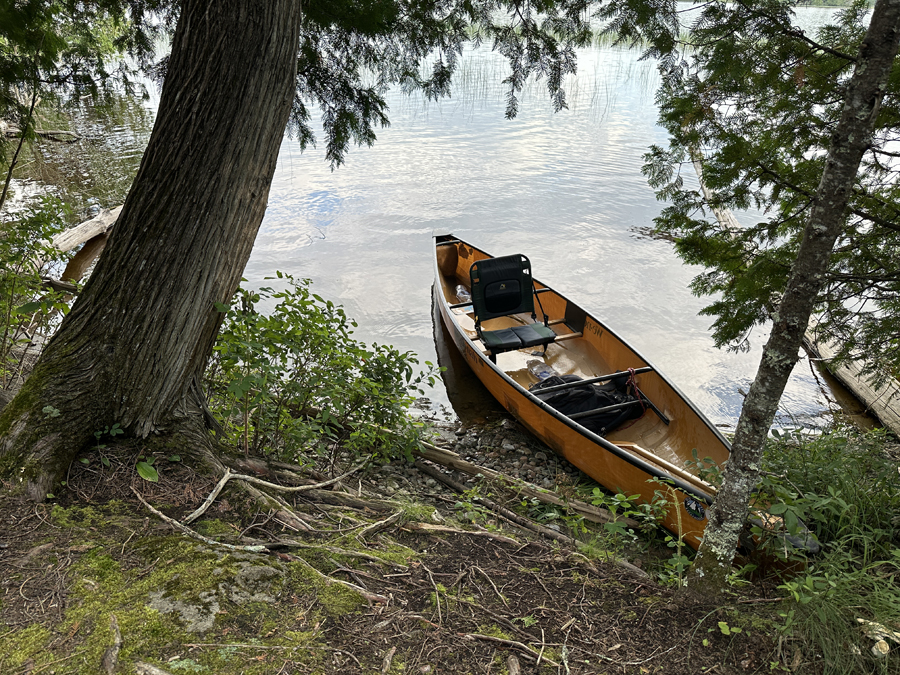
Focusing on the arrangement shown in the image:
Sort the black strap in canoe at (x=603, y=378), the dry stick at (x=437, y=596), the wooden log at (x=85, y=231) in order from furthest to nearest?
1. the wooden log at (x=85, y=231)
2. the black strap in canoe at (x=603, y=378)
3. the dry stick at (x=437, y=596)

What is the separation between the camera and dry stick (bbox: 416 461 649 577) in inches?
103

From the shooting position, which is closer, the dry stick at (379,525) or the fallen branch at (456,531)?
the dry stick at (379,525)

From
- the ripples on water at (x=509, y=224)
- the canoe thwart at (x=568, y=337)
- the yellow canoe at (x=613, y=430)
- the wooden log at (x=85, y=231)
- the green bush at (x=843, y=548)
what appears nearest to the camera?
the green bush at (x=843, y=548)

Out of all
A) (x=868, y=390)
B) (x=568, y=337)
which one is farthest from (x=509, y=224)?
(x=868, y=390)

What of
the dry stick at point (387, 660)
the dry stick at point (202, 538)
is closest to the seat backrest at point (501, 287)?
the dry stick at point (202, 538)

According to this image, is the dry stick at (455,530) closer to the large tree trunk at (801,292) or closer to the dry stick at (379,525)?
the dry stick at (379,525)

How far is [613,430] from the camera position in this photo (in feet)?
17.0

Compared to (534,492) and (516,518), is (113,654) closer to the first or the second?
(516,518)

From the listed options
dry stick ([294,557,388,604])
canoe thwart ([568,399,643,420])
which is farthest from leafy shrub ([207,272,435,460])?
canoe thwart ([568,399,643,420])

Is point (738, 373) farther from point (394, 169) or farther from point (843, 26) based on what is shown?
point (394, 169)

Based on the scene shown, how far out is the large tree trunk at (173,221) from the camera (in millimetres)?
2539

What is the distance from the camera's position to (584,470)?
4.83 meters

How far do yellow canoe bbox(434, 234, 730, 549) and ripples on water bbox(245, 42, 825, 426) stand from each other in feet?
2.81

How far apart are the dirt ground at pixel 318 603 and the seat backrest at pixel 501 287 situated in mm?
3868
